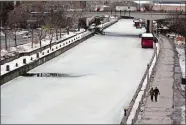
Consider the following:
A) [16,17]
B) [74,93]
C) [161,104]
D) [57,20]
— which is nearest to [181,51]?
[57,20]

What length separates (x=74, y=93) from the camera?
12.9 meters

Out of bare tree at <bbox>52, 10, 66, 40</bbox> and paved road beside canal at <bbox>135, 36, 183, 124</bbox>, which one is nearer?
paved road beside canal at <bbox>135, 36, 183, 124</bbox>

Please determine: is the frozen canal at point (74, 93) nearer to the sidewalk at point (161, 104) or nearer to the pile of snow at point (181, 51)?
the sidewalk at point (161, 104)

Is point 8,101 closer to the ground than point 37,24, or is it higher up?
closer to the ground

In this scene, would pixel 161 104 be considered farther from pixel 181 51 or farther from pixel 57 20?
pixel 57 20

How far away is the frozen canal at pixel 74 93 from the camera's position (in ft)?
33.2

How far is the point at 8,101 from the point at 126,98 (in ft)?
12.1

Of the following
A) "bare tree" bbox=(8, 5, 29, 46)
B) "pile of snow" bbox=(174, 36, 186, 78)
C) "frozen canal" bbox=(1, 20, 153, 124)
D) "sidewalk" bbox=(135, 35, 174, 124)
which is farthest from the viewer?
"bare tree" bbox=(8, 5, 29, 46)

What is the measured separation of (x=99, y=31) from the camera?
43.5m

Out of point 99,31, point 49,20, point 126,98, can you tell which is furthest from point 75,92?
point 99,31

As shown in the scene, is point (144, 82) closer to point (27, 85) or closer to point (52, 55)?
point (27, 85)

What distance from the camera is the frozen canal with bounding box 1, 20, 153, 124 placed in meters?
10.1

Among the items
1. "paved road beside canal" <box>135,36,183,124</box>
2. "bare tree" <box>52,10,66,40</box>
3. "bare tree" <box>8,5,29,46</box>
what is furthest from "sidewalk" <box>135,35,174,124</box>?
"bare tree" <box>8,5,29,46</box>

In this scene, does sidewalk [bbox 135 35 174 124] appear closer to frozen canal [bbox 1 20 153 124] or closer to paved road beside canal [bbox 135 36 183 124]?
paved road beside canal [bbox 135 36 183 124]
